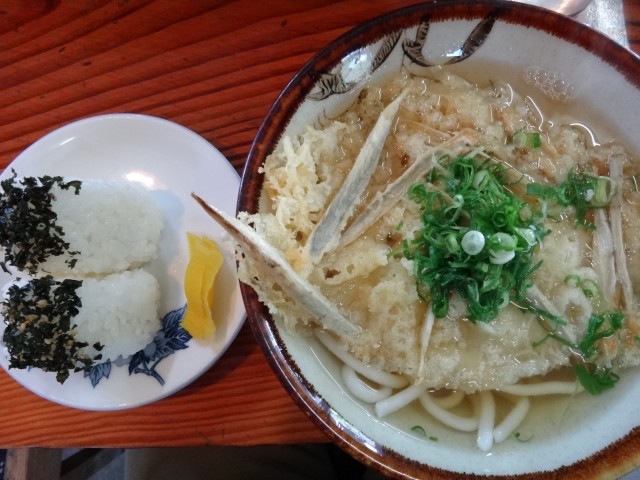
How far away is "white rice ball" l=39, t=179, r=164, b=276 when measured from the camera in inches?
65.1

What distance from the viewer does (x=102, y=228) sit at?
1.67 m

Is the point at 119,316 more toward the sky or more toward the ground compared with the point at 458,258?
more toward the ground

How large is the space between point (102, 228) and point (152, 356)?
46 centimetres

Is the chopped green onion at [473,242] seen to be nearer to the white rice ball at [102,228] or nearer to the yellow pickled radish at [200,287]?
the yellow pickled radish at [200,287]

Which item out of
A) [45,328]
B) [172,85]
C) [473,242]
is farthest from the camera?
[172,85]

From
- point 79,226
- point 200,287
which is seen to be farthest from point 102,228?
point 200,287

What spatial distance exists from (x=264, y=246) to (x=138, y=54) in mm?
1055

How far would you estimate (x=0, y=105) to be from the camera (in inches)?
71.8

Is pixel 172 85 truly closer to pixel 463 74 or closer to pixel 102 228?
pixel 102 228

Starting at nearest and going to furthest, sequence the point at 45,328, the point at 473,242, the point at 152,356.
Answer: the point at 473,242 < the point at 45,328 < the point at 152,356

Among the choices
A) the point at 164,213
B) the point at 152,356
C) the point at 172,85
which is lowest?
the point at 152,356

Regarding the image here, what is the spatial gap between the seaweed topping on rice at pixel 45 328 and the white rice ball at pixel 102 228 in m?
0.13

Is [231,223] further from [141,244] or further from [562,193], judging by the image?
[562,193]

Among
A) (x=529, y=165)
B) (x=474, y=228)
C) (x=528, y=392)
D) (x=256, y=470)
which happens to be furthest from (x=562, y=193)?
(x=256, y=470)
